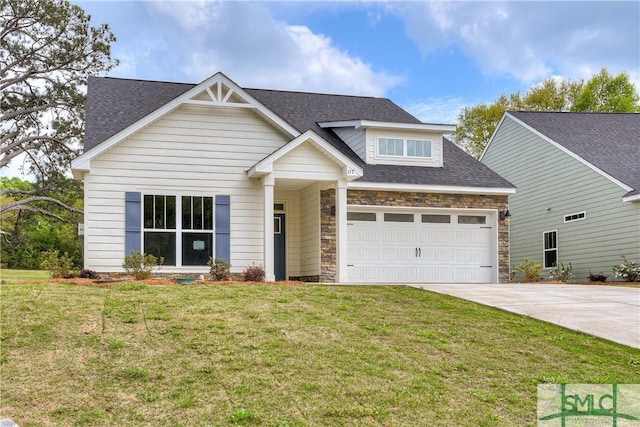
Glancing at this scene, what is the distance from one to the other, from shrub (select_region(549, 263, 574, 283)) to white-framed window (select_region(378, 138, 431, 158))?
19.1 ft

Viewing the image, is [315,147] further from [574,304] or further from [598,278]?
[598,278]

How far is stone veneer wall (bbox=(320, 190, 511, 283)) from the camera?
60.5 feet

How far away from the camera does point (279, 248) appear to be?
1977cm

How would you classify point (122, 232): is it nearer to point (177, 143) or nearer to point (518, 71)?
point (177, 143)

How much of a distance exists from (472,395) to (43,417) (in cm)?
467

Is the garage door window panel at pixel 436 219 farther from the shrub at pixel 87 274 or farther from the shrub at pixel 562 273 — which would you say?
the shrub at pixel 87 274

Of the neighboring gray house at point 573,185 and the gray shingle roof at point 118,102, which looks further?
the neighboring gray house at point 573,185

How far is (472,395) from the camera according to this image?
8500 millimetres

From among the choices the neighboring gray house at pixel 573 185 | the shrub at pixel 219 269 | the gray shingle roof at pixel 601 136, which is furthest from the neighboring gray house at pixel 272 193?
the gray shingle roof at pixel 601 136

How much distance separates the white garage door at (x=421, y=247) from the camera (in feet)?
64.0

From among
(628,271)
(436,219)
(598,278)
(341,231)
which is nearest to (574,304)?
(341,231)

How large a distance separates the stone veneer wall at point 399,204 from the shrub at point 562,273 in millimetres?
3048

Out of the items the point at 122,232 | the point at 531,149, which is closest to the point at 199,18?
the point at 122,232

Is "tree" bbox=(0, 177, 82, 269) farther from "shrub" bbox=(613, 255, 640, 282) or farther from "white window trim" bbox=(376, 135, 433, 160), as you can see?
"shrub" bbox=(613, 255, 640, 282)
